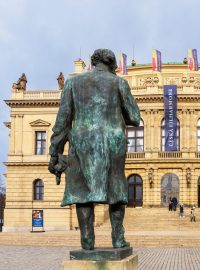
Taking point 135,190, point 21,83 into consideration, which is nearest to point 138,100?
point 135,190

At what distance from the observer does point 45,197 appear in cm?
5247

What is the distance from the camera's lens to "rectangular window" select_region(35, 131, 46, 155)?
54.2 metres

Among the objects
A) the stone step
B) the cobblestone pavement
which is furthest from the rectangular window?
the cobblestone pavement

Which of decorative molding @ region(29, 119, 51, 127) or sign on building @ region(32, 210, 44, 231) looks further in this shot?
decorative molding @ region(29, 119, 51, 127)

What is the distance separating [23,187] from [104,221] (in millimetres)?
10290

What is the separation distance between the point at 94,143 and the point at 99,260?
1375 mm

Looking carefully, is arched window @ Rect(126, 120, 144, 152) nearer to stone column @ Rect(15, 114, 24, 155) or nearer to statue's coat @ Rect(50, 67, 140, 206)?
stone column @ Rect(15, 114, 24, 155)

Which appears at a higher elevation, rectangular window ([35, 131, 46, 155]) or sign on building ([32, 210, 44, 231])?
rectangular window ([35, 131, 46, 155])

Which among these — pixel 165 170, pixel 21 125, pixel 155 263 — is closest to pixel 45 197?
pixel 21 125

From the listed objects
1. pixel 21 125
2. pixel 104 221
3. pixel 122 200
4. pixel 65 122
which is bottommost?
pixel 104 221

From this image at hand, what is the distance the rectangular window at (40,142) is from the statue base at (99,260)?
47817mm

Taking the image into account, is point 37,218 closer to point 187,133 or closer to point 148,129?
point 148,129

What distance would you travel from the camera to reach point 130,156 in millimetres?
53094

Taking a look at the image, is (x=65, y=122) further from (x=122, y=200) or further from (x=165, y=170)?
(x=165, y=170)
